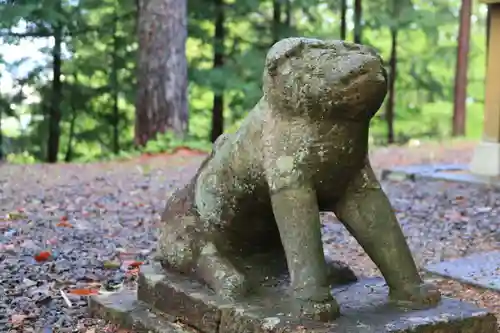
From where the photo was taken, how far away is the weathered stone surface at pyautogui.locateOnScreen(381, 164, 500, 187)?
8133 mm

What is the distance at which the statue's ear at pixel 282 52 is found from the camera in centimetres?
262

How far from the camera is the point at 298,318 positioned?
2.50 metres

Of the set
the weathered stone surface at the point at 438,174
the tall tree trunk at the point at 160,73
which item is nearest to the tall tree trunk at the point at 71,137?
the tall tree trunk at the point at 160,73

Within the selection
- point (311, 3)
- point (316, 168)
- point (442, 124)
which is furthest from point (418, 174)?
point (442, 124)

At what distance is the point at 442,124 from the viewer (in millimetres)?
21000

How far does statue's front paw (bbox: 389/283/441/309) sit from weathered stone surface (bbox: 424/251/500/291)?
52.5 inches

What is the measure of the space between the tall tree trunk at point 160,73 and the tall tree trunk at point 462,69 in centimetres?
777

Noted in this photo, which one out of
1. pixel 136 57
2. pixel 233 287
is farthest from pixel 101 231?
pixel 136 57

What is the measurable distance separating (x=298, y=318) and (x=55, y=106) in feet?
47.1

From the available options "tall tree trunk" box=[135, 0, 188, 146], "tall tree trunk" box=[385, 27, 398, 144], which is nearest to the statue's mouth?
"tall tree trunk" box=[135, 0, 188, 146]

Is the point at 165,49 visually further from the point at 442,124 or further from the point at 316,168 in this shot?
the point at 442,124

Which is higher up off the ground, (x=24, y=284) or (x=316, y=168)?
(x=316, y=168)

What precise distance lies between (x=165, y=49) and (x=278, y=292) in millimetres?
9042

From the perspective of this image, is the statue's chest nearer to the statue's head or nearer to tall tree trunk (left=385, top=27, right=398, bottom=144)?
the statue's head
